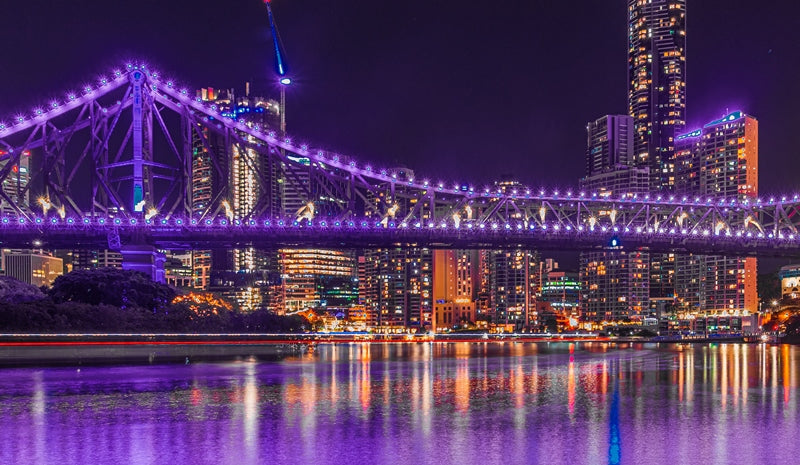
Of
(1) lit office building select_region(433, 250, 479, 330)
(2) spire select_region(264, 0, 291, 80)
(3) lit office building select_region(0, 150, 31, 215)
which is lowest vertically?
(1) lit office building select_region(433, 250, 479, 330)

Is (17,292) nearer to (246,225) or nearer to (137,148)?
(137,148)

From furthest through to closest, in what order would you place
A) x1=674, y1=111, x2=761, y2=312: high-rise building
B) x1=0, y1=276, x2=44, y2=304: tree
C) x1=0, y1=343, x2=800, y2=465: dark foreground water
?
x1=674, y1=111, x2=761, y2=312: high-rise building
x1=0, y1=276, x2=44, y2=304: tree
x1=0, y1=343, x2=800, y2=465: dark foreground water

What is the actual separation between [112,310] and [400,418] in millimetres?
40217

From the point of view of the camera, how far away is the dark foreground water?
1583 centimetres

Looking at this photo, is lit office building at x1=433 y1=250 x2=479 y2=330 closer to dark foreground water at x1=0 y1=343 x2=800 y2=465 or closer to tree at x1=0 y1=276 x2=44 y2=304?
tree at x1=0 y1=276 x2=44 y2=304

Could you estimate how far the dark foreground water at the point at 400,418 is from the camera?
15828 millimetres

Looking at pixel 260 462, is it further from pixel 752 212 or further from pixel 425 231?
pixel 752 212

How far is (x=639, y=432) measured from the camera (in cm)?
1834

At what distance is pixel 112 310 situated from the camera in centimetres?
5625

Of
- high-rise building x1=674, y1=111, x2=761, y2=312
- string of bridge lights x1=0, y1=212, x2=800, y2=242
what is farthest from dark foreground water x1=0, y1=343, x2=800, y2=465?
high-rise building x1=674, y1=111, x2=761, y2=312

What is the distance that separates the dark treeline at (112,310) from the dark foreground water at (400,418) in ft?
59.0

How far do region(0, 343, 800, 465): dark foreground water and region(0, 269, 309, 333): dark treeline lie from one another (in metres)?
18.0

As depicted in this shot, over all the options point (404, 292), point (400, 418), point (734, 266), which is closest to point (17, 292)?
point (400, 418)

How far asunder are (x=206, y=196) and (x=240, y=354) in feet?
403
